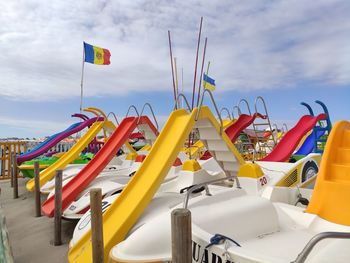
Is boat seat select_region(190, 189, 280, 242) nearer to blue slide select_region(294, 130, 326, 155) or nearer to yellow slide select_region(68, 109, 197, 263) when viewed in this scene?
yellow slide select_region(68, 109, 197, 263)

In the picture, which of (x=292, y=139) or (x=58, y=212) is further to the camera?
(x=292, y=139)

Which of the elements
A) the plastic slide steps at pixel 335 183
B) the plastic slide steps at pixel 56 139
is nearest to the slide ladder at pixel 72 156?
the plastic slide steps at pixel 56 139

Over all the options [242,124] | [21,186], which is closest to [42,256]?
[242,124]

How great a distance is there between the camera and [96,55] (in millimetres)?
14414

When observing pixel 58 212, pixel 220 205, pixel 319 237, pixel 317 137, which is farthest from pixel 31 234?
pixel 317 137

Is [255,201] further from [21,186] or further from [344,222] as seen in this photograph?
[21,186]

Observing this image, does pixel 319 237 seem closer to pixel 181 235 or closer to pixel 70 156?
pixel 181 235

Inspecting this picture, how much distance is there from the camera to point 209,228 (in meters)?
3.52

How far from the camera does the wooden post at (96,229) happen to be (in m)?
3.86

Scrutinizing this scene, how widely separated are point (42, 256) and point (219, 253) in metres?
3.95

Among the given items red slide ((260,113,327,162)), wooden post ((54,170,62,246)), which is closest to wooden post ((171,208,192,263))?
wooden post ((54,170,62,246))

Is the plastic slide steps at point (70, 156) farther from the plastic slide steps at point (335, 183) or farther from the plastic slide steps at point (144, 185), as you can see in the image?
the plastic slide steps at point (335, 183)

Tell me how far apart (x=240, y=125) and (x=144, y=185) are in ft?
15.7

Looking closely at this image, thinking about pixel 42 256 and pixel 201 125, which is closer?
pixel 42 256
